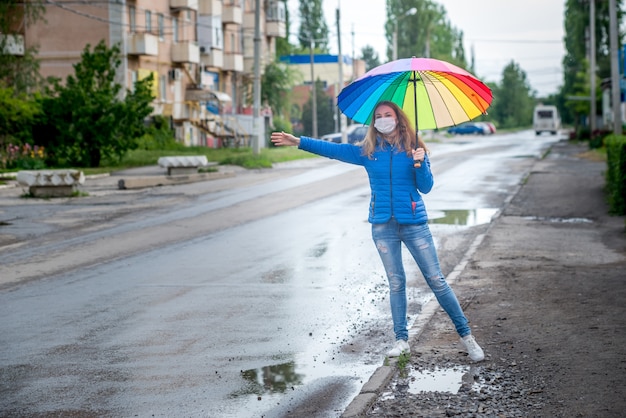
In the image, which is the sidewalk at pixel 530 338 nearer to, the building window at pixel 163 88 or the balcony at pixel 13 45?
the balcony at pixel 13 45

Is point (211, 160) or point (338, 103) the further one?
point (211, 160)

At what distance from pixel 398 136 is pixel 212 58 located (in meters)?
64.2

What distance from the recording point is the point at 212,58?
71125 mm

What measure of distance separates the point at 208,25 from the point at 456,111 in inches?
2471

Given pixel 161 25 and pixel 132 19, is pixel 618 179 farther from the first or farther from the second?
pixel 161 25

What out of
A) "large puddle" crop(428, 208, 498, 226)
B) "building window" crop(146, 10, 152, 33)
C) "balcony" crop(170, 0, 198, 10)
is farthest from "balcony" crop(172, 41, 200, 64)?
"large puddle" crop(428, 208, 498, 226)

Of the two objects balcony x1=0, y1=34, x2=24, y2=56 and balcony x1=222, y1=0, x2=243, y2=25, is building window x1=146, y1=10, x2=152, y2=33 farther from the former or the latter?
balcony x1=222, y1=0, x2=243, y2=25

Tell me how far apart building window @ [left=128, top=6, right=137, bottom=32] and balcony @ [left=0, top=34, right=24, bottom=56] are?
5988mm

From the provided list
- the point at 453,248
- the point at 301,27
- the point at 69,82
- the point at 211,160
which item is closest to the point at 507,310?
the point at 453,248

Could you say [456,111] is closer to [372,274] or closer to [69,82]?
[372,274]

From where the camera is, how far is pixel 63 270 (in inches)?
533

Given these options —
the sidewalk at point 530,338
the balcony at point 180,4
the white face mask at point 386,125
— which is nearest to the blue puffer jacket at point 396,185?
the white face mask at point 386,125

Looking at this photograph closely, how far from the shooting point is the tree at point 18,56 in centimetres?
5188

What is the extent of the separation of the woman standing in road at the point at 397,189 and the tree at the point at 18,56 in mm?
44742
